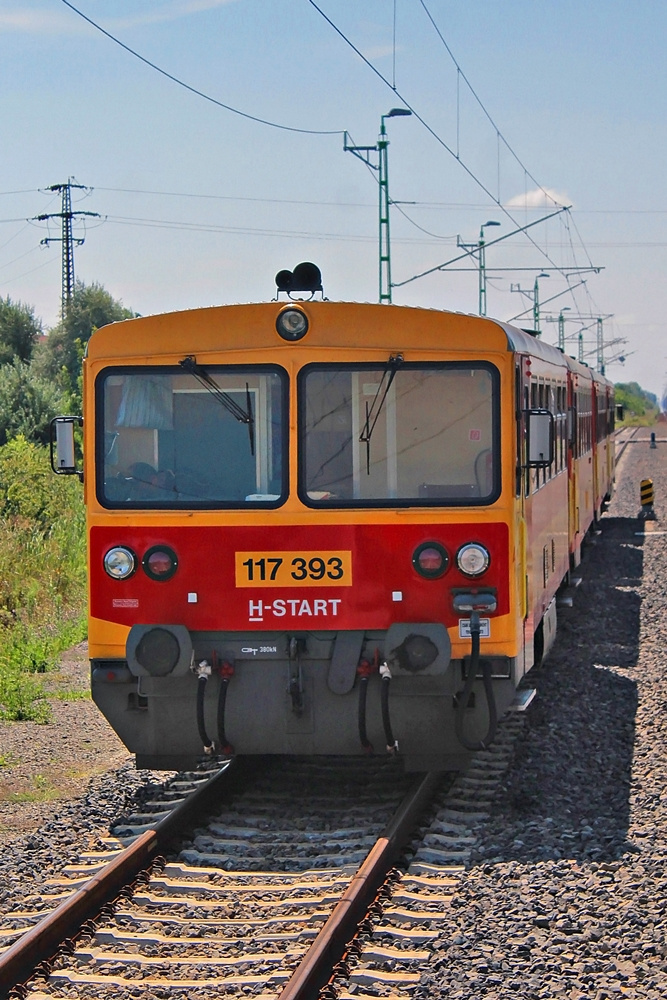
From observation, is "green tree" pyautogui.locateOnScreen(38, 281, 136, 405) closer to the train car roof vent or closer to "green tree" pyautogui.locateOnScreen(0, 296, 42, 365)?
"green tree" pyautogui.locateOnScreen(0, 296, 42, 365)

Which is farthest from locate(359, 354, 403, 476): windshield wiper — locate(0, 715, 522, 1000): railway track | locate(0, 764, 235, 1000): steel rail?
locate(0, 764, 235, 1000): steel rail

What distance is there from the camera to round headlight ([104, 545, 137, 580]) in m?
7.56

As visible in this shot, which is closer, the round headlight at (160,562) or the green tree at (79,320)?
the round headlight at (160,562)

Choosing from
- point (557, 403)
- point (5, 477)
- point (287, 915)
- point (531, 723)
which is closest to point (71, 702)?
point (531, 723)

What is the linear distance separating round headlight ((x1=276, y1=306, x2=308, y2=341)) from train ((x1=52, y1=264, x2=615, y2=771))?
0.04ft

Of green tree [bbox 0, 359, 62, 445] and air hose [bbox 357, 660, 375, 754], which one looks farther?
green tree [bbox 0, 359, 62, 445]

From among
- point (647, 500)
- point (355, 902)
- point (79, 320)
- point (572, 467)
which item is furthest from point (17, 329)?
point (355, 902)

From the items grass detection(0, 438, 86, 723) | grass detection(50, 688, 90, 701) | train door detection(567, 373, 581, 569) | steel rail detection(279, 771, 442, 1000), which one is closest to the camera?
steel rail detection(279, 771, 442, 1000)

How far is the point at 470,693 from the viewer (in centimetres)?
736

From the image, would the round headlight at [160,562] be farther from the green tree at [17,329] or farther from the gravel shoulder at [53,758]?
the green tree at [17,329]

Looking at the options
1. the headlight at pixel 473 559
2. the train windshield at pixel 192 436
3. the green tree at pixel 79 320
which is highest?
the green tree at pixel 79 320

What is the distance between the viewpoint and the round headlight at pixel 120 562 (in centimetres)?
756

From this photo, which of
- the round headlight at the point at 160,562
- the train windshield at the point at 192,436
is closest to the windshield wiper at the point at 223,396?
the train windshield at the point at 192,436

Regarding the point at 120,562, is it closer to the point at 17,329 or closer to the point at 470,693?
the point at 470,693
